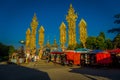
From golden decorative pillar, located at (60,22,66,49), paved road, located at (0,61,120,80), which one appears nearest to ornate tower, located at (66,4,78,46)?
golden decorative pillar, located at (60,22,66,49)

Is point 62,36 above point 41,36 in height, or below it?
→ below

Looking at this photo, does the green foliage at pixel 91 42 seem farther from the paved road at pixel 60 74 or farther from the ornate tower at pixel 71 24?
the paved road at pixel 60 74

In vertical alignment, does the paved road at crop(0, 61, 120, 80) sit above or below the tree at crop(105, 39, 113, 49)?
below

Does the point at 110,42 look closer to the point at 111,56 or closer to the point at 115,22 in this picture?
the point at 111,56

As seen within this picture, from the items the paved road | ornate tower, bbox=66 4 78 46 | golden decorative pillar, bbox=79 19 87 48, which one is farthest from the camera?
golden decorative pillar, bbox=79 19 87 48

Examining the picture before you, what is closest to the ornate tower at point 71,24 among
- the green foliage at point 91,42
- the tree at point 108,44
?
the green foliage at point 91,42

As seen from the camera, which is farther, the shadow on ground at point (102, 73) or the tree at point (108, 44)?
the tree at point (108, 44)

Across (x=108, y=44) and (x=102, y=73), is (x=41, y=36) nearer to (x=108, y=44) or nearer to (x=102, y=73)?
(x=108, y=44)

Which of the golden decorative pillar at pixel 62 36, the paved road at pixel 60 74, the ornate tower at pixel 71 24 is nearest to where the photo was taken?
the paved road at pixel 60 74

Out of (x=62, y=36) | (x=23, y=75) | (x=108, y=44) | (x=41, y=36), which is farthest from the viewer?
(x=41, y=36)

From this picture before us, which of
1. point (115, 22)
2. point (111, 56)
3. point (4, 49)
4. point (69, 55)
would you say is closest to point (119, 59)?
point (111, 56)

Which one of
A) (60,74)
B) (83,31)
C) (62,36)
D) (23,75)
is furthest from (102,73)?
(62,36)

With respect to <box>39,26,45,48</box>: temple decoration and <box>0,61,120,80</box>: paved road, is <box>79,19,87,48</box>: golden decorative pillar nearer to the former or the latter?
<box>39,26,45,48</box>: temple decoration

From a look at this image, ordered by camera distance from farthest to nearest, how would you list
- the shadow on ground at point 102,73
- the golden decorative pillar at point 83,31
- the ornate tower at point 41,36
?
the ornate tower at point 41,36 → the golden decorative pillar at point 83,31 → the shadow on ground at point 102,73
